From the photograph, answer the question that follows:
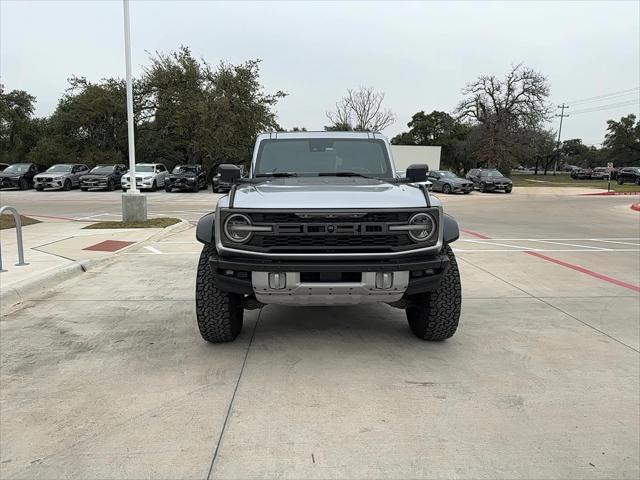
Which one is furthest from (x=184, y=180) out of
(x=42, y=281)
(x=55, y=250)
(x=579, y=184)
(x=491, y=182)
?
(x=579, y=184)

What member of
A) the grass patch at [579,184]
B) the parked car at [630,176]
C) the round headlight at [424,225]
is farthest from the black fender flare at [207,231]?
the parked car at [630,176]

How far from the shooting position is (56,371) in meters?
4.11

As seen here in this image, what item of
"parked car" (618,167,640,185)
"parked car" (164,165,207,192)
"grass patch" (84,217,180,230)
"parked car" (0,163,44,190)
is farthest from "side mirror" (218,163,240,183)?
"parked car" (618,167,640,185)

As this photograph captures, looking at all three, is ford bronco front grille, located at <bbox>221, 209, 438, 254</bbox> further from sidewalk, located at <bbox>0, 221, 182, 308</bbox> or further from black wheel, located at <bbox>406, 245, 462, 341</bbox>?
sidewalk, located at <bbox>0, 221, 182, 308</bbox>

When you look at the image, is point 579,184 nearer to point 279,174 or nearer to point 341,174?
point 341,174

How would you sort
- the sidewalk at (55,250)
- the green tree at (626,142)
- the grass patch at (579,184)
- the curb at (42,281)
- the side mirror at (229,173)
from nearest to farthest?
the side mirror at (229,173) < the curb at (42,281) < the sidewalk at (55,250) < the grass patch at (579,184) < the green tree at (626,142)

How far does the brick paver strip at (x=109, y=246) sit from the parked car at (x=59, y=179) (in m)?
23.0

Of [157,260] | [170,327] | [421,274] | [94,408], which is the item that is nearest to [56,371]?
[94,408]

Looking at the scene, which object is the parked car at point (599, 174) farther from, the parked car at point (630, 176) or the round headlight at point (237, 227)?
the round headlight at point (237, 227)

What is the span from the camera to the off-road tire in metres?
4.35

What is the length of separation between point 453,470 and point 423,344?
1.95 m

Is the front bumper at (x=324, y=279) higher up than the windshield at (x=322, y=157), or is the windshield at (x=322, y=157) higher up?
the windshield at (x=322, y=157)

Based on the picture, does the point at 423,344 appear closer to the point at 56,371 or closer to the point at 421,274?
the point at 421,274

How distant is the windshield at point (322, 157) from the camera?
5.43m
